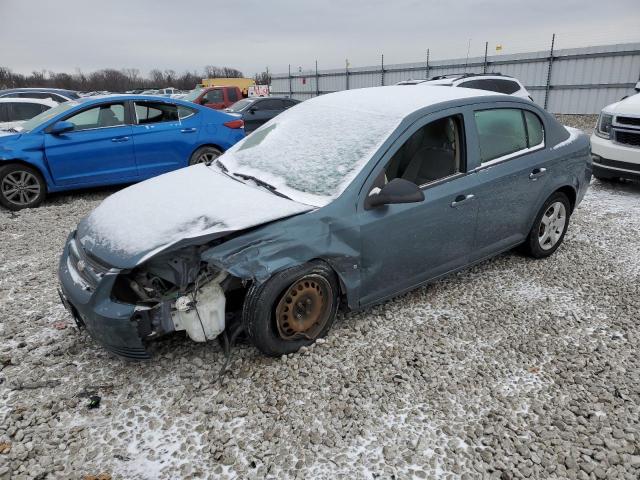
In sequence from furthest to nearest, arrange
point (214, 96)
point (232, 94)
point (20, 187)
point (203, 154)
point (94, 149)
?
point (232, 94) < point (214, 96) < point (203, 154) < point (94, 149) < point (20, 187)

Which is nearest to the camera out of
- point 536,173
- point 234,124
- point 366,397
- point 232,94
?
point 366,397

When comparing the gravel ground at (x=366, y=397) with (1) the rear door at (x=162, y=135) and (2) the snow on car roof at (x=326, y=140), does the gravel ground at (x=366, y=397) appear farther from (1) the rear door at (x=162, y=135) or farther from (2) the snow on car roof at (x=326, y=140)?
(1) the rear door at (x=162, y=135)

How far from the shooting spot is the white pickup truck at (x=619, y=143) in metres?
6.47

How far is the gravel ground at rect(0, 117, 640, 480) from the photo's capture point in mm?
2268

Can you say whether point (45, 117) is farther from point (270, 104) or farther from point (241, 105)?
point (270, 104)

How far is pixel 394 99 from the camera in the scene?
3602 mm

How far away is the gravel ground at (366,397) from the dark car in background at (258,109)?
10.2 metres

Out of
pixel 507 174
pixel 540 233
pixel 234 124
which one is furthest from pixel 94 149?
pixel 540 233

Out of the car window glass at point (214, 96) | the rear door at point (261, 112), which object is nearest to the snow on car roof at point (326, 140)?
the rear door at point (261, 112)

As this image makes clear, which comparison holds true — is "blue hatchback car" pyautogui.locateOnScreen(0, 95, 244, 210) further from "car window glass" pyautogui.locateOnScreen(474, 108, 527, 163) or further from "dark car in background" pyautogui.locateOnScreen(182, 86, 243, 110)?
"dark car in background" pyautogui.locateOnScreen(182, 86, 243, 110)

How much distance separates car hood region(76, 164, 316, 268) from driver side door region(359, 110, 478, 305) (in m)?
0.57

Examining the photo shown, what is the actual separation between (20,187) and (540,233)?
671 centimetres

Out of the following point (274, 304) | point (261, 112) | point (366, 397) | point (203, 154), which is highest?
point (261, 112)

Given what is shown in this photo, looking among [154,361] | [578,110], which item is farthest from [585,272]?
[578,110]
